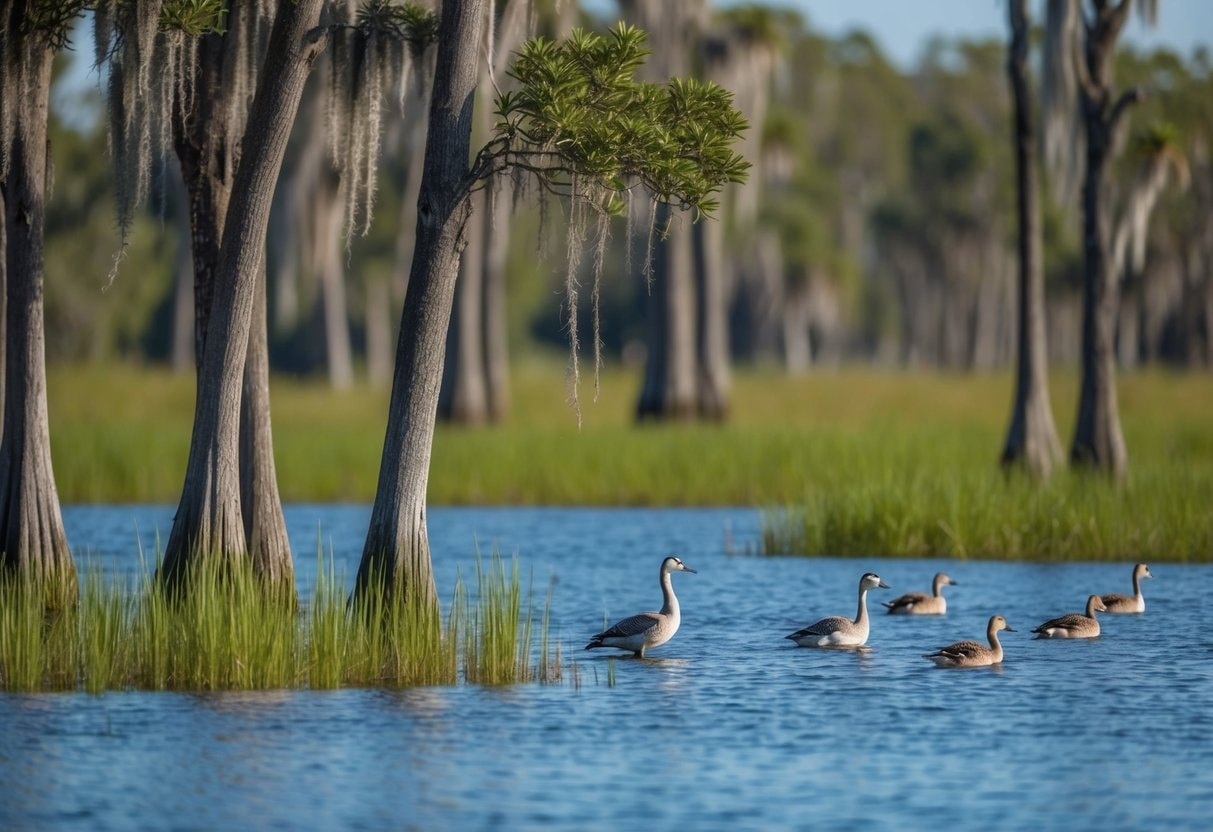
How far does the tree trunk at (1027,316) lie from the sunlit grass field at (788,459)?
799 mm

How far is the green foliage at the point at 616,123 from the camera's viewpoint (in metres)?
14.9

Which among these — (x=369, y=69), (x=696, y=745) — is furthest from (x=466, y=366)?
(x=696, y=745)

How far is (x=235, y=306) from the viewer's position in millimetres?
16281

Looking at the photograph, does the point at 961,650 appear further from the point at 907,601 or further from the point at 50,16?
the point at 50,16

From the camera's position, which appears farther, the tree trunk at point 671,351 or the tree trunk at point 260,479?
the tree trunk at point 671,351

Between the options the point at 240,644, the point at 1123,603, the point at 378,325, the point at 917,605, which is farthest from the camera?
the point at 378,325

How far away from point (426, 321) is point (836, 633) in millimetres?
4397

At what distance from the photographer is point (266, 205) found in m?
16.4

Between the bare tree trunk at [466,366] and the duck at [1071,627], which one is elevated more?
the bare tree trunk at [466,366]

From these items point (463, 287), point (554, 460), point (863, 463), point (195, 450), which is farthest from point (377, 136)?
point (463, 287)

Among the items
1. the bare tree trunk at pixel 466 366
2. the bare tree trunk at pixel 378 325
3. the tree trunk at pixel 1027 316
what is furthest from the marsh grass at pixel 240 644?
the bare tree trunk at pixel 378 325

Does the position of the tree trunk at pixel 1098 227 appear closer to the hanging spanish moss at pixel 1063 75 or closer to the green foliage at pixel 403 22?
the hanging spanish moss at pixel 1063 75

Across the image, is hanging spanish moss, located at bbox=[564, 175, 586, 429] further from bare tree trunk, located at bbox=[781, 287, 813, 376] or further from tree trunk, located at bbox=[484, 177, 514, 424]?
bare tree trunk, located at bbox=[781, 287, 813, 376]

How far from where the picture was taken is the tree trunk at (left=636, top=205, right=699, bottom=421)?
4625 cm
